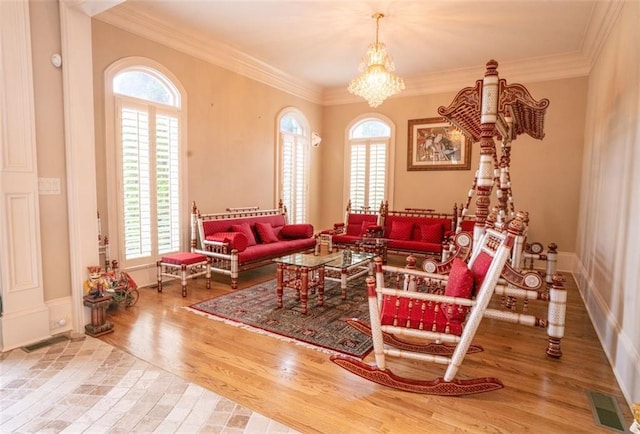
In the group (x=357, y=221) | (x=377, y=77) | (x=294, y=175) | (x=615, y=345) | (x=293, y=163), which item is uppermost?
(x=377, y=77)

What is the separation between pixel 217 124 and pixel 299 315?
136 inches

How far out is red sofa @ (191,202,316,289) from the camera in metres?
4.86

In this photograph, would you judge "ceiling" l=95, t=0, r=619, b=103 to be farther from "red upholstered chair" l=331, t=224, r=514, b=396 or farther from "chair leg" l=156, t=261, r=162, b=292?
"red upholstered chair" l=331, t=224, r=514, b=396

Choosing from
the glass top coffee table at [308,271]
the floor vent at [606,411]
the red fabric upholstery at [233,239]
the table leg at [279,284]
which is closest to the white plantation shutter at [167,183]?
the red fabric upholstery at [233,239]

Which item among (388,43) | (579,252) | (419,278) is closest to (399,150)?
(388,43)

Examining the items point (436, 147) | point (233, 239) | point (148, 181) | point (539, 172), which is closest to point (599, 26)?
point (539, 172)

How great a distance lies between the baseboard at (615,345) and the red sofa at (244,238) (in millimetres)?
3776

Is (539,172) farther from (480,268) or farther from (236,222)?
(236,222)

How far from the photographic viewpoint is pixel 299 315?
381 cm

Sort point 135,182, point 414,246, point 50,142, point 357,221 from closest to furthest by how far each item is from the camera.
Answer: point 50,142, point 135,182, point 414,246, point 357,221

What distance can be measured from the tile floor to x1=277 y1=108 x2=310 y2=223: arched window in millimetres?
4806

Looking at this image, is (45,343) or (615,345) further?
(45,343)

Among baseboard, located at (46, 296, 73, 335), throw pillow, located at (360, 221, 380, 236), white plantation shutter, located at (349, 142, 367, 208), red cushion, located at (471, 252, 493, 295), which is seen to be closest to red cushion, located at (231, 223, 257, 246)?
throw pillow, located at (360, 221, 380, 236)

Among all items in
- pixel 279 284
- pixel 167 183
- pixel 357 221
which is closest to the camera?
pixel 279 284
